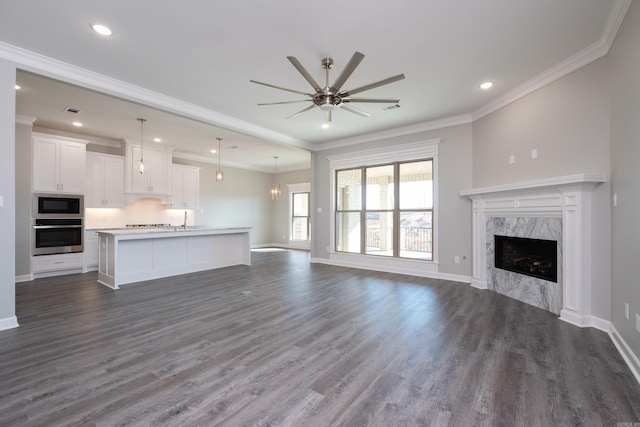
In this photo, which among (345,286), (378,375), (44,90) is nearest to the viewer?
(378,375)

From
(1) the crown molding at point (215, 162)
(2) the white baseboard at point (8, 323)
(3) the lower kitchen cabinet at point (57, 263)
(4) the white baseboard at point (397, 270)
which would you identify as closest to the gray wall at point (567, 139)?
(4) the white baseboard at point (397, 270)

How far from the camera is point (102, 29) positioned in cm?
279

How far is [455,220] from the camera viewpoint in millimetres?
5293

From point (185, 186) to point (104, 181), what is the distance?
188 cm

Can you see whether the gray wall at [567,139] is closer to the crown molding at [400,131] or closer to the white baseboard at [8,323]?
the crown molding at [400,131]

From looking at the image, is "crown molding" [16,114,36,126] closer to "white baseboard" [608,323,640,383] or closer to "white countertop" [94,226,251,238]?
"white countertop" [94,226,251,238]

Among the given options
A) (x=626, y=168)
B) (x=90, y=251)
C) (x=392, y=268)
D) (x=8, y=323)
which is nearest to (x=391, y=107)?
(x=626, y=168)

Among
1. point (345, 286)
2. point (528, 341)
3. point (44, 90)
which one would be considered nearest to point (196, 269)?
point (345, 286)

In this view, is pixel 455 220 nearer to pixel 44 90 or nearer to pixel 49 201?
pixel 44 90

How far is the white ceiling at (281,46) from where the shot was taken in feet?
8.30

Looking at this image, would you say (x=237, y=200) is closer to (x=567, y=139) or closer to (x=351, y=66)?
(x=351, y=66)

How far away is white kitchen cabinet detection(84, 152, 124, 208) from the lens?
6.33m

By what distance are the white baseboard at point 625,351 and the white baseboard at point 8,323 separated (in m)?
5.65

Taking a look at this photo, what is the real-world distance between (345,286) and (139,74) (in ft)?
13.9
